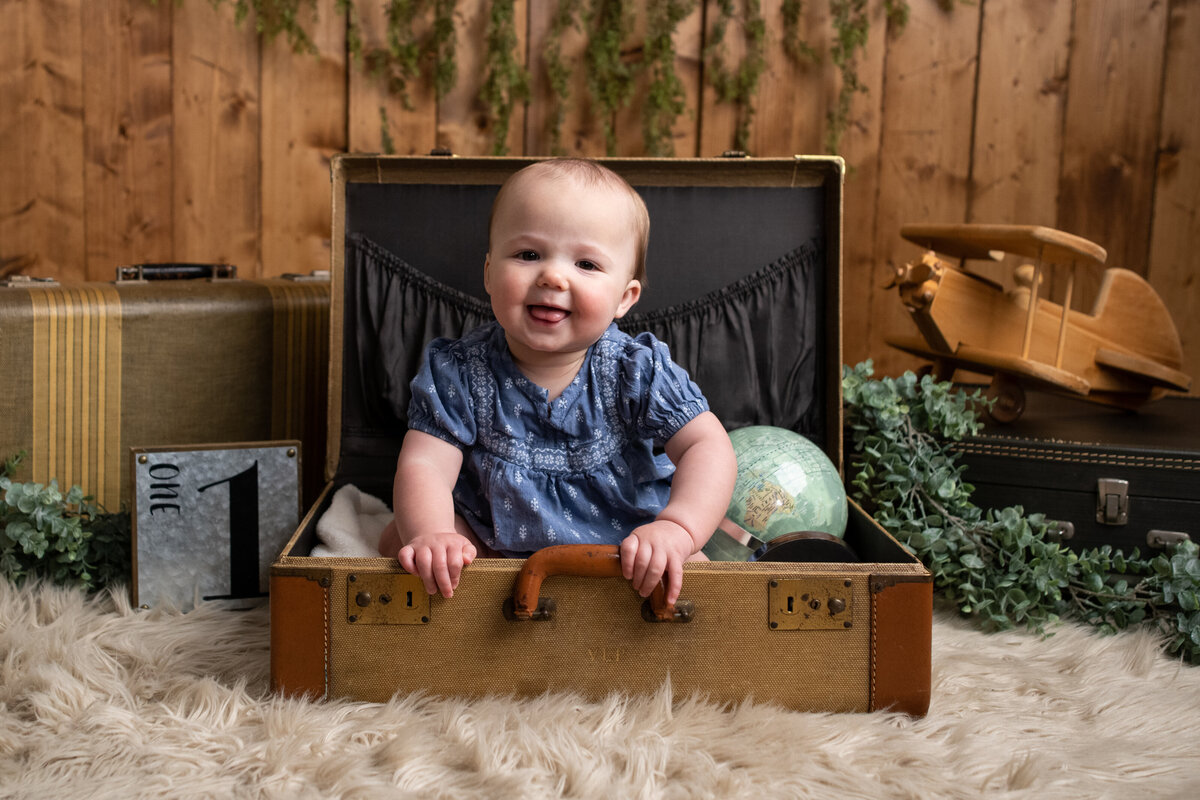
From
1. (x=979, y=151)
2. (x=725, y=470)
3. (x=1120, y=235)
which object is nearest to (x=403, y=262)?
(x=725, y=470)

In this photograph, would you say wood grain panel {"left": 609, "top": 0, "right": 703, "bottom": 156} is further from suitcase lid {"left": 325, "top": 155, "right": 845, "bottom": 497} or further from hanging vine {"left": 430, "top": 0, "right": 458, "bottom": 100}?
suitcase lid {"left": 325, "top": 155, "right": 845, "bottom": 497}

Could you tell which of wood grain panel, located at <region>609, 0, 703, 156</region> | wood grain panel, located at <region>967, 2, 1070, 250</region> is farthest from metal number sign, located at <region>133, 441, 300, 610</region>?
wood grain panel, located at <region>967, 2, 1070, 250</region>

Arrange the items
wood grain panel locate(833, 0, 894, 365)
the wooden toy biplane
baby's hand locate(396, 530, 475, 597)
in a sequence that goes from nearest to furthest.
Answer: baby's hand locate(396, 530, 475, 597) < the wooden toy biplane < wood grain panel locate(833, 0, 894, 365)

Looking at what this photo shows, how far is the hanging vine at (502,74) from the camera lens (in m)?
2.22

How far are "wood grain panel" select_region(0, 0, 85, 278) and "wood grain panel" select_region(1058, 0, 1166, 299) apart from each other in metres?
2.47

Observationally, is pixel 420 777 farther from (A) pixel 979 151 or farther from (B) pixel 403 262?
(A) pixel 979 151

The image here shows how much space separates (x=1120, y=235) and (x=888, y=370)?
659 millimetres

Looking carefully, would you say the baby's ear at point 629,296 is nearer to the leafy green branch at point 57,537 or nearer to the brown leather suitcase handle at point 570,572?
the brown leather suitcase handle at point 570,572

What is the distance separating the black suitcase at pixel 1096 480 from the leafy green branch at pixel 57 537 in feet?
4.63

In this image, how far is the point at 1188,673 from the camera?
127cm

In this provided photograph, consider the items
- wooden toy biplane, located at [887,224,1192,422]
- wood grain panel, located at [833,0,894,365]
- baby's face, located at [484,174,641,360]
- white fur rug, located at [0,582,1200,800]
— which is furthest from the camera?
wood grain panel, located at [833,0,894,365]

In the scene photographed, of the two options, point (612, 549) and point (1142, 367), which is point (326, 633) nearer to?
point (612, 549)

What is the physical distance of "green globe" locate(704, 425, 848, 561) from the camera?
1343mm

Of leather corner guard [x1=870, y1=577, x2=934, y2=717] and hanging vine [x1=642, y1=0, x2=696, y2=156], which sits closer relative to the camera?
leather corner guard [x1=870, y1=577, x2=934, y2=717]
